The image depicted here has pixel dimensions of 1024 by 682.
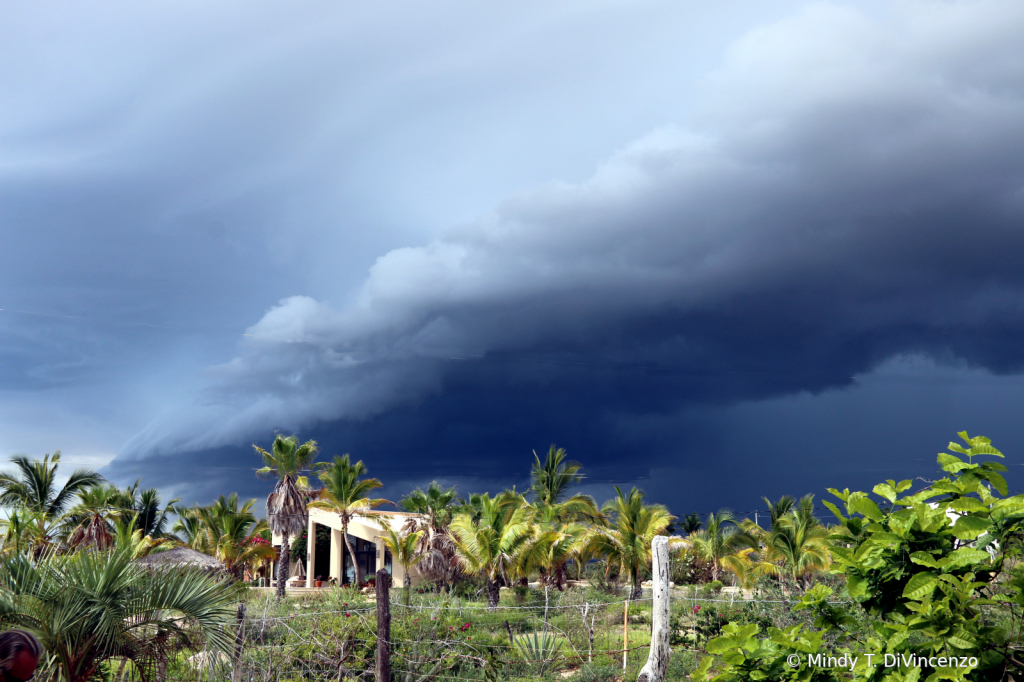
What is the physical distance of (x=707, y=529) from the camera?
2942 cm

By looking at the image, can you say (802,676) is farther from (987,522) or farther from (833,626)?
(987,522)

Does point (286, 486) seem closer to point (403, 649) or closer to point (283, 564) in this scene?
point (283, 564)

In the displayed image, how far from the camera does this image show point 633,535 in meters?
24.0

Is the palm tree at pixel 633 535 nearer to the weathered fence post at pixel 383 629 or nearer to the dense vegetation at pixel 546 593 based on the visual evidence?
the dense vegetation at pixel 546 593

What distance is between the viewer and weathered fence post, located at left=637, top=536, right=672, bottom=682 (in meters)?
8.29

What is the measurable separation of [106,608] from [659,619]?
19.1 feet

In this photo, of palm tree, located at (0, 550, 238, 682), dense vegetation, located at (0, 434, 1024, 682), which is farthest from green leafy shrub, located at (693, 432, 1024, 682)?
palm tree, located at (0, 550, 238, 682)

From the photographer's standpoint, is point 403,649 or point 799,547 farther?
point 799,547

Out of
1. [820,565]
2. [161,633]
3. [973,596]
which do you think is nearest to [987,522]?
[973,596]

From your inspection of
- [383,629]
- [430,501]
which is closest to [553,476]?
[430,501]

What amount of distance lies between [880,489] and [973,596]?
47 cm

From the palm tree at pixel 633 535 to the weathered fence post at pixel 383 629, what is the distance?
50.6 ft

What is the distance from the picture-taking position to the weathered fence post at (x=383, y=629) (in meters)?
8.84

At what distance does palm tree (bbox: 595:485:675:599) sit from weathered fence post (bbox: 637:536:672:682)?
14941mm
